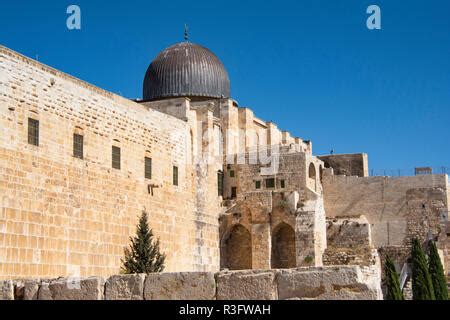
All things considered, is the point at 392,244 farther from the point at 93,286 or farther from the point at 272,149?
the point at 93,286

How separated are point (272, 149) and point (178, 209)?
645 centimetres

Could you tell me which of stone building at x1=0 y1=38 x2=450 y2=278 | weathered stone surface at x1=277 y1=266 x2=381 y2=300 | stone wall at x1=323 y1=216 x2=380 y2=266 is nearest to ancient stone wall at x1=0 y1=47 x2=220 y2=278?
stone building at x1=0 y1=38 x2=450 y2=278

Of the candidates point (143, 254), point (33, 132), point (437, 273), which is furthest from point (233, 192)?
point (33, 132)

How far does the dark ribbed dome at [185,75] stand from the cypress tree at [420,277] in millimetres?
11388

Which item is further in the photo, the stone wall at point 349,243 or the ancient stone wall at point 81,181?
the stone wall at point 349,243

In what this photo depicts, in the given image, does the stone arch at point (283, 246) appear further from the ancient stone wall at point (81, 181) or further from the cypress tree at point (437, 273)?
the cypress tree at point (437, 273)

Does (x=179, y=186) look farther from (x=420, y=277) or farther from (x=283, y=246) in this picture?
(x=420, y=277)

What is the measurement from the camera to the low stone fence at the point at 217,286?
338 inches

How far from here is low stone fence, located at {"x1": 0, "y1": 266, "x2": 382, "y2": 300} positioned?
8.59 m

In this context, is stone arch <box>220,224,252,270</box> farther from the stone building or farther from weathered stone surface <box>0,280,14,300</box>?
weathered stone surface <box>0,280,14,300</box>

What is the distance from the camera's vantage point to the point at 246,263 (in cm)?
2877

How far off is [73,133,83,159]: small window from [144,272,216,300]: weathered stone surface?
11520mm

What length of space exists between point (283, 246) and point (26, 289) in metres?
19.0

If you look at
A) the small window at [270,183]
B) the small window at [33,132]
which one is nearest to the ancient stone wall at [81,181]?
the small window at [33,132]
